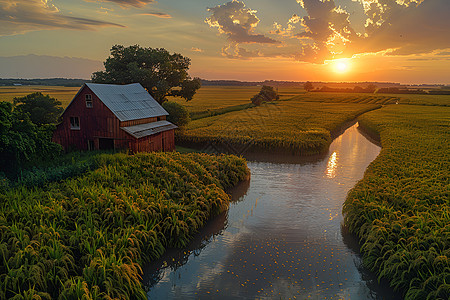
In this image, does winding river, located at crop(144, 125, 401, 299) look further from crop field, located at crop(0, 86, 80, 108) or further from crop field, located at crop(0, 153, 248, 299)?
crop field, located at crop(0, 86, 80, 108)

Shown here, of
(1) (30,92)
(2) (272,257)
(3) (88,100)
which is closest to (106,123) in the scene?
(3) (88,100)

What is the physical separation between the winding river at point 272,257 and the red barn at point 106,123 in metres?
11.4

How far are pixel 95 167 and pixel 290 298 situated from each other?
15600mm

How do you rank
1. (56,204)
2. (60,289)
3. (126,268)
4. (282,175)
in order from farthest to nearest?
(282,175)
(56,204)
(126,268)
(60,289)

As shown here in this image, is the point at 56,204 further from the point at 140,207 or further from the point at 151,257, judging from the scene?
the point at 151,257

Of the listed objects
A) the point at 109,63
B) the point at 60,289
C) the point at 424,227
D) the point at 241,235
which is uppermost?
the point at 109,63

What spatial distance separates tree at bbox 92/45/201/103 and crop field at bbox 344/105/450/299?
32768 mm

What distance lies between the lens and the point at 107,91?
2989 centimetres

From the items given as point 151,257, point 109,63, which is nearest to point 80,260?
point 151,257

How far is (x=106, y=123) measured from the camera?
2820 centimetres

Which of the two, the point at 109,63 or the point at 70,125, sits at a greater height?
the point at 109,63

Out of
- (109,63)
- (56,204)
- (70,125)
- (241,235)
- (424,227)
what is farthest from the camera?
(109,63)

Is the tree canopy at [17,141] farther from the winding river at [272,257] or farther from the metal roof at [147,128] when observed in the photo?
the winding river at [272,257]

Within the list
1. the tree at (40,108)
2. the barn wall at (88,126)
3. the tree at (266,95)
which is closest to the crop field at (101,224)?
the barn wall at (88,126)
